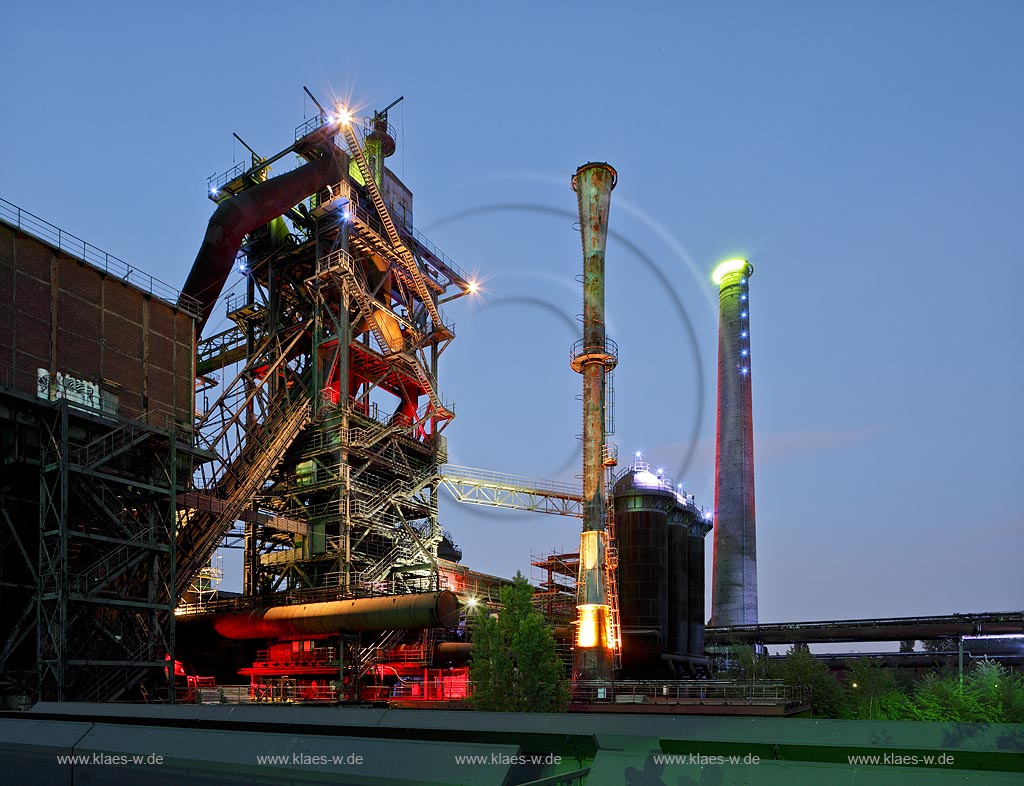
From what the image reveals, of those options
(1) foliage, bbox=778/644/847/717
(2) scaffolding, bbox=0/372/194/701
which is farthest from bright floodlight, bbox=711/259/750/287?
(2) scaffolding, bbox=0/372/194/701

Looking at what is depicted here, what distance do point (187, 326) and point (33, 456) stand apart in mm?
10762

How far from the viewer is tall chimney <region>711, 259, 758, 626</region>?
3327 inches

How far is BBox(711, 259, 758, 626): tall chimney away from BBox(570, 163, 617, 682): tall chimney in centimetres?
4376

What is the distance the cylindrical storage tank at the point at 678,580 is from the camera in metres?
61.2

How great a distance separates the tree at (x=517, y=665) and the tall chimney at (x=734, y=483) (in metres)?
53.8

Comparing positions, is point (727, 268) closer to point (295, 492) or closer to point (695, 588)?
point (695, 588)

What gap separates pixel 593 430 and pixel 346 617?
16.8m

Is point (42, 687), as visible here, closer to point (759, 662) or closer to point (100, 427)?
point (100, 427)

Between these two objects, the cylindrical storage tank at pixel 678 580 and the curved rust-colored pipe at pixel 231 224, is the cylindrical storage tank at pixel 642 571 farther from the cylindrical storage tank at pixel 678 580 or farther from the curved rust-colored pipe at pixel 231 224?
the curved rust-colored pipe at pixel 231 224

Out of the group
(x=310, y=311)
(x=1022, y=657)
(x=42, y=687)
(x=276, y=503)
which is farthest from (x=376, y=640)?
(x=1022, y=657)

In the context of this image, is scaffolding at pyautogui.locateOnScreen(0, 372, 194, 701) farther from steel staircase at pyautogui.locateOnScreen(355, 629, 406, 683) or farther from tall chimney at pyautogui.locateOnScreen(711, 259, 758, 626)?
tall chimney at pyautogui.locateOnScreen(711, 259, 758, 626)

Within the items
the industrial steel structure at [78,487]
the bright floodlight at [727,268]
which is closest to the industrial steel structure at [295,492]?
the industrial steel structure at [78,487]

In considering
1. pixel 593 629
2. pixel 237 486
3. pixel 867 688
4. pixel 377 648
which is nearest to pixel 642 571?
pixel 593 629

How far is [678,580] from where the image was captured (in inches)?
2469
